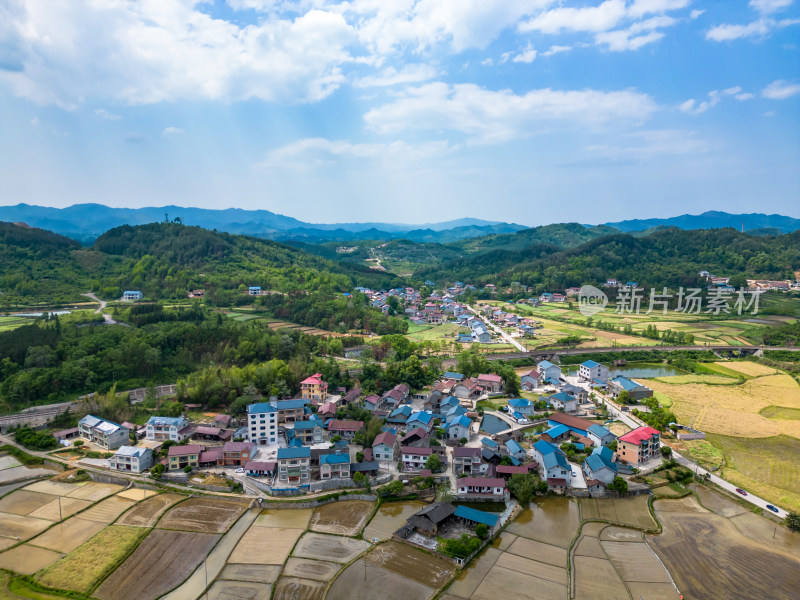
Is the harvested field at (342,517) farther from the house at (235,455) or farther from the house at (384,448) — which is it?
the house at (235,455)

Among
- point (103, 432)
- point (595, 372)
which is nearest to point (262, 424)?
point (103, 432)

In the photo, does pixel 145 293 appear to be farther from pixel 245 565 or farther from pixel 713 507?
pixel 713 507

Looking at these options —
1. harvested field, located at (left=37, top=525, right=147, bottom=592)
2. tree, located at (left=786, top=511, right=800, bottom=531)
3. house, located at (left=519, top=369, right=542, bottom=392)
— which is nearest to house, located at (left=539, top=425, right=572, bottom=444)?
house, located at (left=519, top=369, right=542, bottom=392)

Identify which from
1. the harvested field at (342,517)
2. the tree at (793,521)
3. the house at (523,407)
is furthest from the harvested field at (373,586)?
the house at (523,407)

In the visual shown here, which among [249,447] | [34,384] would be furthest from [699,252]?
[34,384]

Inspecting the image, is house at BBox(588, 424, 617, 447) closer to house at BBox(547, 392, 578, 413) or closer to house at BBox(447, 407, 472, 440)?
house at BBox(547, 392, 578, 413)

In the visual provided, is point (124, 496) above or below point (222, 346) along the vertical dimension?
A: below
